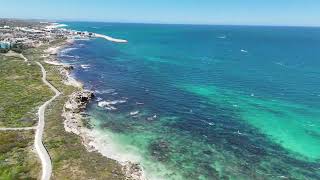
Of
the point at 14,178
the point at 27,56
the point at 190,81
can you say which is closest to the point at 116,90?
the point at 190,81

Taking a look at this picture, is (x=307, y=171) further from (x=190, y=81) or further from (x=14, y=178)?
(x=190, y=81)

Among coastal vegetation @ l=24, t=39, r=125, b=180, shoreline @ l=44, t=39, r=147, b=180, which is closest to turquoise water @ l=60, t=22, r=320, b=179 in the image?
shoreline @ l=44, t=39, r=147, b=180

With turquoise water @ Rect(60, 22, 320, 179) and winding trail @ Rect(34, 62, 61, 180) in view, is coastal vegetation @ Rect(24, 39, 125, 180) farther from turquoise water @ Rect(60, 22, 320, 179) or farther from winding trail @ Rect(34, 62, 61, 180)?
turquoise water @ Rect(60, 22, 320, 179)

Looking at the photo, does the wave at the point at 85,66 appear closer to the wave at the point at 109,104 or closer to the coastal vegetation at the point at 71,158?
the wave at the point at 109,104

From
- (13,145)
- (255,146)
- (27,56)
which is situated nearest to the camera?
(13,145)

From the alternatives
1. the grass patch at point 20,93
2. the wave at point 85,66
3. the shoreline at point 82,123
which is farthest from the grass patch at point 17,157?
the wave at point 85,66

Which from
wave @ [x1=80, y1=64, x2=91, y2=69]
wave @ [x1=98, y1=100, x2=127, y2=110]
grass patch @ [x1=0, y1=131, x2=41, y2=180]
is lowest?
grass patch @ [x1=0, y1=131, x2=41, y2=180]

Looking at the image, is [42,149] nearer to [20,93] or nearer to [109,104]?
[109,104]

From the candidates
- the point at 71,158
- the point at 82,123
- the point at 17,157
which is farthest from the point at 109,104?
the point at 17,157
